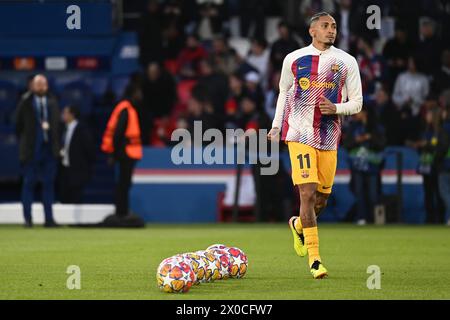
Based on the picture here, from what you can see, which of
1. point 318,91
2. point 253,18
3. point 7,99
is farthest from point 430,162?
point 318,91

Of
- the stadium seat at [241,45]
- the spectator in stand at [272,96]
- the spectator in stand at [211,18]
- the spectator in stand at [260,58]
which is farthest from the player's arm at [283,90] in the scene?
the stadium seat at [241,45]

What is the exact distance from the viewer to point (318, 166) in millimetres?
11781

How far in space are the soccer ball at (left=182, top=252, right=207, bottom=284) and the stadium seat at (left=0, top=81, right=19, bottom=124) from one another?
15.4 metres

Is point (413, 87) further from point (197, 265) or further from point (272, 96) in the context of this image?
point (197, 265)

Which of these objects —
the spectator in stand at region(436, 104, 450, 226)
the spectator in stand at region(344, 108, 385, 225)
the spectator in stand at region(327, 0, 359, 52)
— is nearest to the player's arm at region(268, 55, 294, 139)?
the spectator in stand at region(344, 108, 385, 225)

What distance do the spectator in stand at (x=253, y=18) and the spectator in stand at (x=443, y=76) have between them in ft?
14.5

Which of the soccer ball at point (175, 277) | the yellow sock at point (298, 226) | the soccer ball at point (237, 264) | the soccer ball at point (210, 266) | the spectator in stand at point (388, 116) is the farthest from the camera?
the spectator in stand at point (388, 116)

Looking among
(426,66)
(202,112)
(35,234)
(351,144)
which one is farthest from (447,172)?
(35,234)

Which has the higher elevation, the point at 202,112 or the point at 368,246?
the point at 202,112

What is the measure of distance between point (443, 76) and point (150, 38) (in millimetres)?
6500

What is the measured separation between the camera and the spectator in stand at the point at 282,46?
80.6 feet

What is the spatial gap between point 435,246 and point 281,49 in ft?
31.0

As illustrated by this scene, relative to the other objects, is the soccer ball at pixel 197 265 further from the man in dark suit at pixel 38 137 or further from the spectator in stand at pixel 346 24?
the spectator in stand at pixel 346 24

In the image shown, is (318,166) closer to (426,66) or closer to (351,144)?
(351,144)
